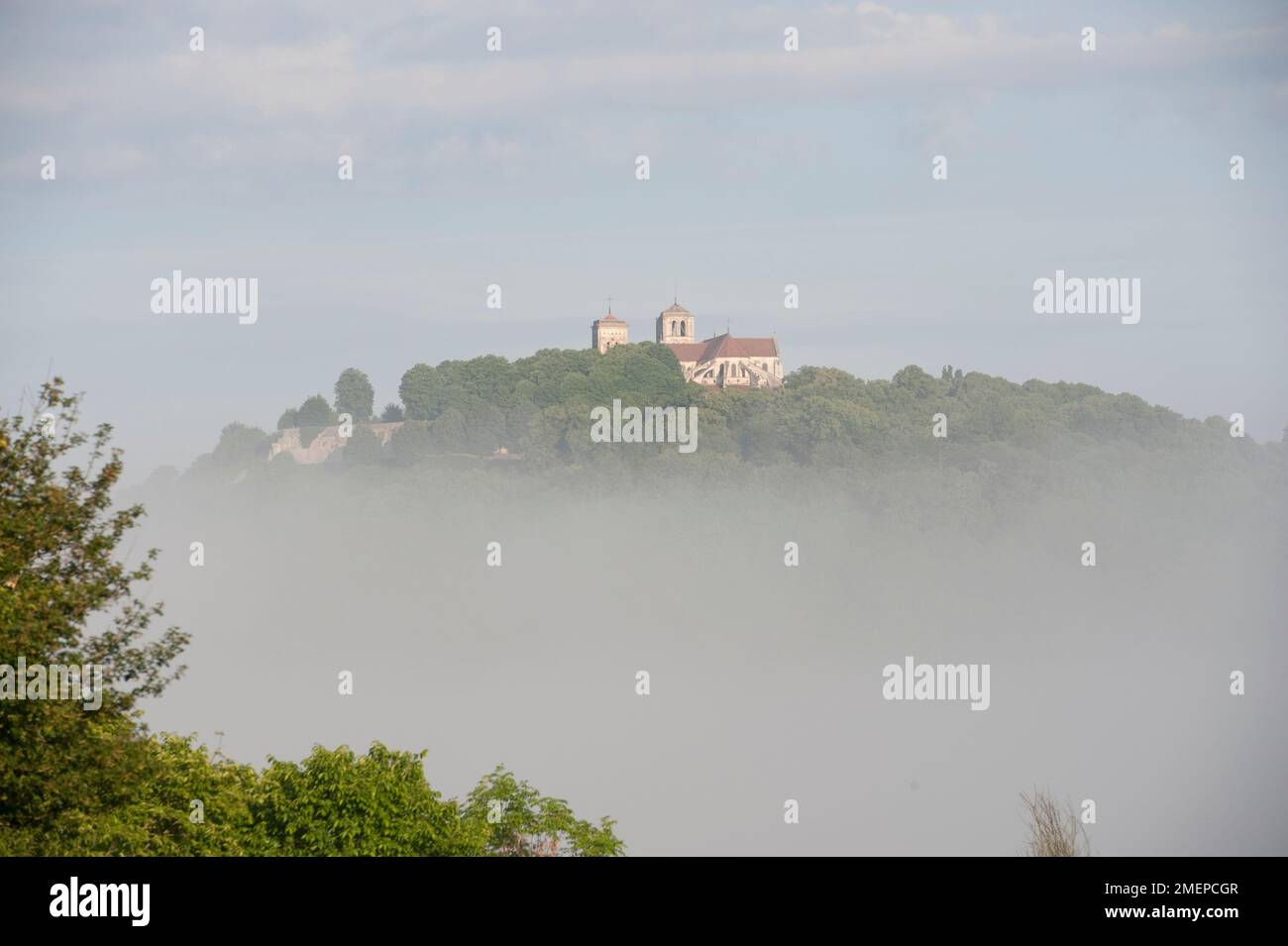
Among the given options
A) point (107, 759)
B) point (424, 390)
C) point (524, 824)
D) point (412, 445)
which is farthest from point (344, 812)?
point (424, 390)

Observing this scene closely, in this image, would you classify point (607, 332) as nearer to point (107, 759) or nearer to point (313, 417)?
point (313, 417)

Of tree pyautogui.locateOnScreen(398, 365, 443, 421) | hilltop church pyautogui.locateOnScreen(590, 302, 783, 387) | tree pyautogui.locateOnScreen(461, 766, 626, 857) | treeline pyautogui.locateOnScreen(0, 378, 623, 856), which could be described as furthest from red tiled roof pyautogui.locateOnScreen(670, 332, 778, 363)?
treeline pyautogui.locateOnScreen(0, 378, 623, 856)

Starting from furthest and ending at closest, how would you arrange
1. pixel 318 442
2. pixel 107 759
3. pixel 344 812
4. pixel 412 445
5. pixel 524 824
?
pixel 318 442, pixel 412 445, pixel 524 824, pixel 344 812, pixel 107 759

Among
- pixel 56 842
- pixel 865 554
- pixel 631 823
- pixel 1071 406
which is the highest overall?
pixel 1071 406

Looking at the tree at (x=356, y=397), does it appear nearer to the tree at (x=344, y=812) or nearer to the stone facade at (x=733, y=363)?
the stone facade at (x=733, y=363)

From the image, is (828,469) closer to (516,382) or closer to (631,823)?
(516,382)
